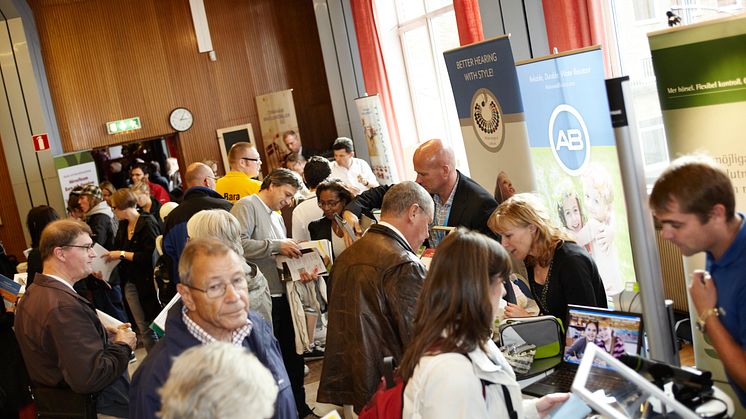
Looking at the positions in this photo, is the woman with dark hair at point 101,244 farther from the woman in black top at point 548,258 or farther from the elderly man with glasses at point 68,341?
the woman in black top at point 548,258

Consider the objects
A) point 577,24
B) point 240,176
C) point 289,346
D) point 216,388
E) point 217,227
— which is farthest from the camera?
point 240,176

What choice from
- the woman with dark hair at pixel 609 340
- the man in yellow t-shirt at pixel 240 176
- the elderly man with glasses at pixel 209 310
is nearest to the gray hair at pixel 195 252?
the elderly man with glasses at pixel 209 310

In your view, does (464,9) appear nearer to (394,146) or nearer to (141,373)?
(394,146)

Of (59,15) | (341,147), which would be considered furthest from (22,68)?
(341,147)

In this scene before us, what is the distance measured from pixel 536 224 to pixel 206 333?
5.22 ft

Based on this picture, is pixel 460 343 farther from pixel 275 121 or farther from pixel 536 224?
pixel 275 121

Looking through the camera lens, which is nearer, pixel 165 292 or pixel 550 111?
pixel 550 111

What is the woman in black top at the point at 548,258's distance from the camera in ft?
10.9

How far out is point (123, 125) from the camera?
12133mm

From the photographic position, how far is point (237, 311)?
255cm

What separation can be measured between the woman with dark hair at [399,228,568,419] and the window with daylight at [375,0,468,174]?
746 centimetres

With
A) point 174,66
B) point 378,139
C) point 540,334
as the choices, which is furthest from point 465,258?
point 174,66

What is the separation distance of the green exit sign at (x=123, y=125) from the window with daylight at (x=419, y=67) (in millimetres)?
4288

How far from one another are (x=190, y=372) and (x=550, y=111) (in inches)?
133
